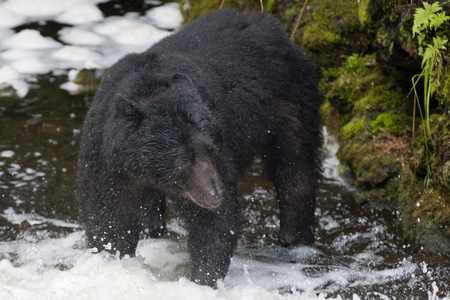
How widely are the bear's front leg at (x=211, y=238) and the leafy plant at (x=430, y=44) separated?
2249mm

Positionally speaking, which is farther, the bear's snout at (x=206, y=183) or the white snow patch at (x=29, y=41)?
the white snow patch at (x=29, y=41)

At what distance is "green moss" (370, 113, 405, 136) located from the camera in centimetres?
813

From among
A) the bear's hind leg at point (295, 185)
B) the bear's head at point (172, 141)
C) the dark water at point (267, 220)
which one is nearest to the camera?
the bear's head at point (172, 141)

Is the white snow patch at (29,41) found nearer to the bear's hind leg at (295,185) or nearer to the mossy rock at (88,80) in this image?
the mossy rock at (88,80)

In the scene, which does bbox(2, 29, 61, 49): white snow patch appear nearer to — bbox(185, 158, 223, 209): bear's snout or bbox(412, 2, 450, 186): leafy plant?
bbox(412, 2, 450, 186): leafy plant

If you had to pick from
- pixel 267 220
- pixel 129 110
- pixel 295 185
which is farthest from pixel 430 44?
pixel 129 110

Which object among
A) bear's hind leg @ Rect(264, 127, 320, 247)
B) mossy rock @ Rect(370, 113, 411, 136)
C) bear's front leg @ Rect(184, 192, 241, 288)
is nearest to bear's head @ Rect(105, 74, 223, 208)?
bear's front leg @ Rect(184, 192, 241, 288)

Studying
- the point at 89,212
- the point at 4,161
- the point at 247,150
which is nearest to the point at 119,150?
the point at 89,212

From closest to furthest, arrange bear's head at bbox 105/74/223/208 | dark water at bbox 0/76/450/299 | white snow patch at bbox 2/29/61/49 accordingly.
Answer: bear's head at bbox 105/74/223/208
dark water at bbox 0/76/450/299
white snow patch at bbox 2/29/61/49

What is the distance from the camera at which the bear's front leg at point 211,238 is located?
5473 mm

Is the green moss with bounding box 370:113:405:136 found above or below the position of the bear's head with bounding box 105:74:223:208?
below

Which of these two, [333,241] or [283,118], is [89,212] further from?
[333,241]

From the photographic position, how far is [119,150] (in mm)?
5008

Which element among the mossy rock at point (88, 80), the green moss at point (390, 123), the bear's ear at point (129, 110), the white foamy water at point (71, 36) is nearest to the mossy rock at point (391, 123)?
the green moss at point (390, 123)
